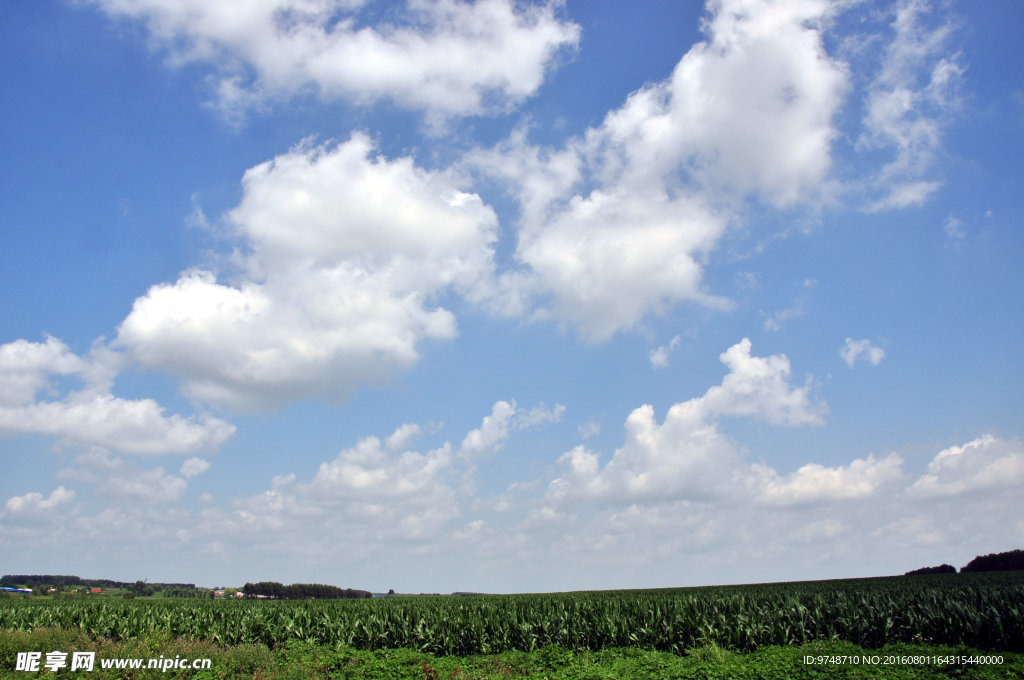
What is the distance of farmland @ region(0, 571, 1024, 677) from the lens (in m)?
17.1

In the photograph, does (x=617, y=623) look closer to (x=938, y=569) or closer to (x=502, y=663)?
(x=502, y=663)

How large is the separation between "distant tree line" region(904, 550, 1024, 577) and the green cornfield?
73302mm

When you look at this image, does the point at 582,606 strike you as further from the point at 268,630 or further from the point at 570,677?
the point at 268,630

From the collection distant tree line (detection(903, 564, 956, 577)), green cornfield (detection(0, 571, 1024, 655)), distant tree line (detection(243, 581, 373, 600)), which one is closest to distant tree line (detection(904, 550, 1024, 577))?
distant tree line (detection(903, 564, 956, 577))

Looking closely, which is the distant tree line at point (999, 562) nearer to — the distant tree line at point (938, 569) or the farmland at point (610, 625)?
the distant tree line at point (938, 569)

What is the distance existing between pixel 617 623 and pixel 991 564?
90.3 meters

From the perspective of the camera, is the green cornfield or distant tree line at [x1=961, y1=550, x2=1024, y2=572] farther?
distant tree line at [x1=961, y1=550, x2=1024, y2=572]

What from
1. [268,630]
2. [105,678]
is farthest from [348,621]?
[105,678]

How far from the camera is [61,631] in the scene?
21.4 metres

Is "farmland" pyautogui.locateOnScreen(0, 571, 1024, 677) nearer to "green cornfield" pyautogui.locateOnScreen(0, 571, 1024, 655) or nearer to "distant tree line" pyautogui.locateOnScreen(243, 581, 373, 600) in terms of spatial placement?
"green cornfield" pyautogui.locateOnScreen(0, 571, 1024, 655)

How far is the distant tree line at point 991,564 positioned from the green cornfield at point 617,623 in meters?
73.3

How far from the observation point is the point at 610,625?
19938 mm

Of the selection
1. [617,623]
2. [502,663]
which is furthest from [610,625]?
[502,663]

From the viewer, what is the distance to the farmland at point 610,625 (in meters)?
17.1
